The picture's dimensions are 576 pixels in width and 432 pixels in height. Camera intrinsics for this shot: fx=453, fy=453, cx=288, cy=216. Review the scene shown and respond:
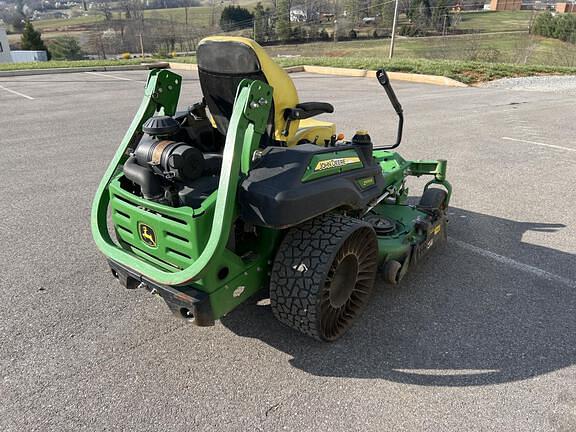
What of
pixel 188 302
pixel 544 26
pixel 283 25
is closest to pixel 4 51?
pixel 283 25

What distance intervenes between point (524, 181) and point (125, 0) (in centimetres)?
8150

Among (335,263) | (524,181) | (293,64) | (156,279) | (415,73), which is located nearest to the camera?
(156,279)

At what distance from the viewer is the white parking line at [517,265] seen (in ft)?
11.5

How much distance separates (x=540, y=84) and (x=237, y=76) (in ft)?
52.2

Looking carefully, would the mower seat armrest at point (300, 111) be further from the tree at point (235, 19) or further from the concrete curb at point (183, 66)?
the tree at point (235, 19)

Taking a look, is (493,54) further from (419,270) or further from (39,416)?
(39,416)

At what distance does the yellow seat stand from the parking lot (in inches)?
49.0

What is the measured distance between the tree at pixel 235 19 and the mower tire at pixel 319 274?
59001 mm

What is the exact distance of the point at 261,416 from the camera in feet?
7.41

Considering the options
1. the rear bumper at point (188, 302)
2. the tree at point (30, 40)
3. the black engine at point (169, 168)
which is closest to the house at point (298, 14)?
the tree at point (30, 40)

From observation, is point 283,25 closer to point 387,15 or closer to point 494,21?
point 387,15

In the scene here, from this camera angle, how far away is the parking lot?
2.28 m

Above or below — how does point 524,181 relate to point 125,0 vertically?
below

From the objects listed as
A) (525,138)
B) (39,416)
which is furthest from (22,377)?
(525,138)
